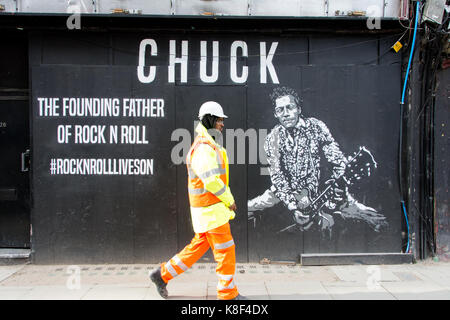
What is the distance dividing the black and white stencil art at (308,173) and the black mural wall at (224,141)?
2cm

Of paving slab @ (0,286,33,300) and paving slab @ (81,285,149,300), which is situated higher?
paving slab @ (81,285,149,300)

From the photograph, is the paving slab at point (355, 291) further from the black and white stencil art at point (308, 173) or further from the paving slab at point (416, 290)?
the black and white stencil art at point (308, 173)

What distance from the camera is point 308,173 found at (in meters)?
6.13

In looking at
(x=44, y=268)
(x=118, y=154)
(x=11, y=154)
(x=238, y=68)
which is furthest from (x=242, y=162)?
(x=11, y=154)

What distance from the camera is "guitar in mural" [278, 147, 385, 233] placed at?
6109 millimetres

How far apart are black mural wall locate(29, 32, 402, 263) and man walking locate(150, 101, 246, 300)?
1563 millimetres

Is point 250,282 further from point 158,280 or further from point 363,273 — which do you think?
point 363,273

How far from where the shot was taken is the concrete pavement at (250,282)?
15.7 ft

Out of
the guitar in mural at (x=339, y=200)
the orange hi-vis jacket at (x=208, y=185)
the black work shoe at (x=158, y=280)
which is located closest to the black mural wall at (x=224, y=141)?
the guitar in mural at (x=339, y=200)

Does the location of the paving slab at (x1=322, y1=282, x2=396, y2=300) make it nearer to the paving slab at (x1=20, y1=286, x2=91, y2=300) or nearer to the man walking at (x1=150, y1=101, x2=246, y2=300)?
the man walking at (x1=150, y1=101, x2=246, y2=300)

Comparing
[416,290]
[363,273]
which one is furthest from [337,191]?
[416,290]

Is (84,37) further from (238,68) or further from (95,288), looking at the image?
(95,288)

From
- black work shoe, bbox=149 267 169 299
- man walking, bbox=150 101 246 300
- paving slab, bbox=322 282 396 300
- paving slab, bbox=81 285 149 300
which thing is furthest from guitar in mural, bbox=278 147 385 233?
paving slab, bbox=81 285 149 300

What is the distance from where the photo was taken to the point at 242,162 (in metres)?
6.09
